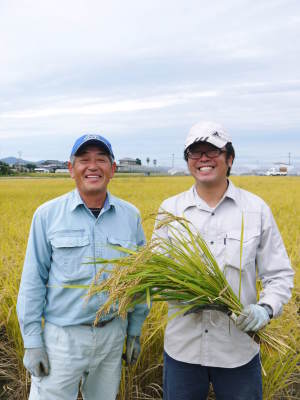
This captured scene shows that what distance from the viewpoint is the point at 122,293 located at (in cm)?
162

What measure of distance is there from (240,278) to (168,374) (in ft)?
1.95

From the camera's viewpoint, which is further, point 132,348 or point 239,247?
point 132,348

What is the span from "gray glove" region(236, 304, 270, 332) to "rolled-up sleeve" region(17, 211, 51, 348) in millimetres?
889

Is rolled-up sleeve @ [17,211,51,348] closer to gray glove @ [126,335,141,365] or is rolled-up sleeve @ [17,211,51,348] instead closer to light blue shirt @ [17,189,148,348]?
light blue shirt @ [17,189,148,348]

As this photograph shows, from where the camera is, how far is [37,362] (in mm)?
1776

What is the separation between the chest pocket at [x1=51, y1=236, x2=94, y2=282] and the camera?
6.01ft

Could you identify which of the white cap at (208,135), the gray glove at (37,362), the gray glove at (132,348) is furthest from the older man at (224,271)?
the gray glove at (37,362)

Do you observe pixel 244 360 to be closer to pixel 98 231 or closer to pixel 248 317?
pixel 248 317

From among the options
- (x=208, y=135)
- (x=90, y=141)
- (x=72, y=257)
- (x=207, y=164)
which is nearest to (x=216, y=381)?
(x=72, y=257)

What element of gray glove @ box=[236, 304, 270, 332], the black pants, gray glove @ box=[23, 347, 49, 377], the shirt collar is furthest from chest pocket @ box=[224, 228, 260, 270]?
gray glove @ box=[23, 347, 49, 377]

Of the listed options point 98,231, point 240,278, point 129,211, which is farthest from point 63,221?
point 240,278

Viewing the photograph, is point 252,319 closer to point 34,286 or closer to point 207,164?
point 207,164

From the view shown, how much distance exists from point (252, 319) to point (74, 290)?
789 millimetres

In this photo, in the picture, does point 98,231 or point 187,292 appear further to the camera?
point 98,231
